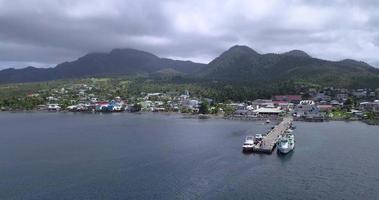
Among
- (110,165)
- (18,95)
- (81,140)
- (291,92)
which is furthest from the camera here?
(18,95)

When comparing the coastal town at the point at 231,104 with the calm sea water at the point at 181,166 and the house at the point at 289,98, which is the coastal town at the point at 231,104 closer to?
the house at the point at 289,98

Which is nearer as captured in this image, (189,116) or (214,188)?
(214,188)

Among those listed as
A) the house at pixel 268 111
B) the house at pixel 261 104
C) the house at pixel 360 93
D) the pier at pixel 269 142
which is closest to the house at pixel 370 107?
the house at pixel 268 111

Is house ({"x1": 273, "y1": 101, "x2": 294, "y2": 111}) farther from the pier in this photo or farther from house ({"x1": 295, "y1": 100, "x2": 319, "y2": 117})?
the pier

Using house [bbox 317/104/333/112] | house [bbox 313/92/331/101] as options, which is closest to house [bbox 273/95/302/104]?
house [bbox 313/92/331/101]

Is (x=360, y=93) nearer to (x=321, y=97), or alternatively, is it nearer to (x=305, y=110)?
(x=321, y=97)

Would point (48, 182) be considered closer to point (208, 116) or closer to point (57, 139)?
point (57, 139)

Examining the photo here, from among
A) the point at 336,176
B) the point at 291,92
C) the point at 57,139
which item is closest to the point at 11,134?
the point at 57,139
